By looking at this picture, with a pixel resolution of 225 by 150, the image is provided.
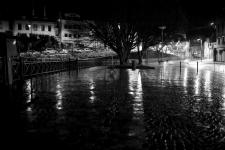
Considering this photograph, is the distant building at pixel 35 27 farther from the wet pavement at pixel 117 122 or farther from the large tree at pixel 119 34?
the wet pavement at pixel 117 122

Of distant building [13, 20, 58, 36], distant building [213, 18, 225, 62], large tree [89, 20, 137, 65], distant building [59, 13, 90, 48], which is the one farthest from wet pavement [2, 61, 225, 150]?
distant building [59, 13, 90, 48]

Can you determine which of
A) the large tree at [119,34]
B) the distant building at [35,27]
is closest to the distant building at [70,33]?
the distant building at [35,27]

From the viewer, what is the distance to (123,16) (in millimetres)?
35875

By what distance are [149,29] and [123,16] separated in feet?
17.7

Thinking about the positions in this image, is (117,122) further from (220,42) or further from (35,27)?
(35,27)

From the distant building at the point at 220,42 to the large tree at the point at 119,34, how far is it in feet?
107

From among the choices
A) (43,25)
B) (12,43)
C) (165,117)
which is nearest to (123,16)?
(12,43)

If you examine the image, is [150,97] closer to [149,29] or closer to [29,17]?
[149,29]

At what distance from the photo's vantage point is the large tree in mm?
37500

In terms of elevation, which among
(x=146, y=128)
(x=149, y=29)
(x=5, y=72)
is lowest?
(x=146, y=128)

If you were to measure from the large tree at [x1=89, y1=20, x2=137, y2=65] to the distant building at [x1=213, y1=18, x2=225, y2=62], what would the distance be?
3276 centimetres

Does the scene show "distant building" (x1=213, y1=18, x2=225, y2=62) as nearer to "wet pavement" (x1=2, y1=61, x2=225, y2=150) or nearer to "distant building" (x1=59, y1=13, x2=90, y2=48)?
"distant building" (x1=59, y1=13, x2=90, y2=48)

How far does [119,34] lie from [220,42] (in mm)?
37032

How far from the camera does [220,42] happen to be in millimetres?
65375
